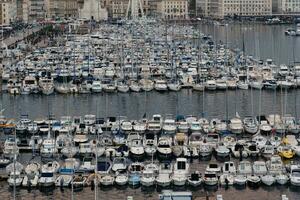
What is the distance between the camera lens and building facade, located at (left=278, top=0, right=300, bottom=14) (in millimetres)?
67938

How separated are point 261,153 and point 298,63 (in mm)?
15447

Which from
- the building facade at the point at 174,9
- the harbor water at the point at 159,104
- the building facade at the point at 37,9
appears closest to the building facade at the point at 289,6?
the building facade at the point at 174,9

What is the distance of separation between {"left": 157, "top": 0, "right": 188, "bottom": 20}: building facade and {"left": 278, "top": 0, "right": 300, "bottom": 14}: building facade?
27.9ft

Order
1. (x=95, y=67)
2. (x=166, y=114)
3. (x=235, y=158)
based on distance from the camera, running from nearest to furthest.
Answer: (x=235, y=158) < (x=166, y=114) < (x=95, y=67)

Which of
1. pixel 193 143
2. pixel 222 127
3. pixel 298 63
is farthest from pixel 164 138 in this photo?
pixel 298 63

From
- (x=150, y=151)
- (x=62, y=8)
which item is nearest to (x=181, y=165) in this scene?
(x=150, y=151)

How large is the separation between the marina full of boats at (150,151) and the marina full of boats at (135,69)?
580 cm

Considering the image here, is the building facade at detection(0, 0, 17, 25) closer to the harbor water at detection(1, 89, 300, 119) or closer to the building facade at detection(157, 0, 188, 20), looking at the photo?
the building facade at detection(157, 0, 188, 20)

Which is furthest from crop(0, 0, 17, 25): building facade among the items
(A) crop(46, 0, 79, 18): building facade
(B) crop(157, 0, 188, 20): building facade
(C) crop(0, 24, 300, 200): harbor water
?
(C) crop(0, 24, 300, 200): harbor water

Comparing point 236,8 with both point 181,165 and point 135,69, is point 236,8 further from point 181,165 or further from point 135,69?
point 181,165

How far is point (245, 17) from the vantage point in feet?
214

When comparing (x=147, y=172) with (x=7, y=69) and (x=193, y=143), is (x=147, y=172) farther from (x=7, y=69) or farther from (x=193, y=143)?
(x=7, y=69)

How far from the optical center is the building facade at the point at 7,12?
5072 centimetres

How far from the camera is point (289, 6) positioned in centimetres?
6812
